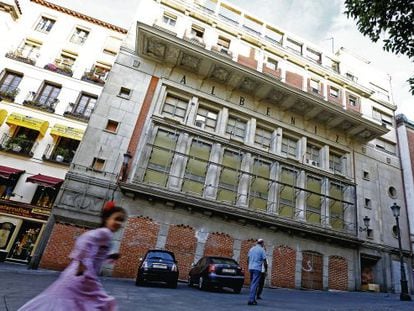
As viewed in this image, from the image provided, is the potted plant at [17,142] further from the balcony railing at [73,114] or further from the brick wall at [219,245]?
the brick wall at [219,245]

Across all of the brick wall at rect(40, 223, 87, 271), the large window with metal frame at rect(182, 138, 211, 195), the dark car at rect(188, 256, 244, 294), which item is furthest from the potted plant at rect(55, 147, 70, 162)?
the dark car at rect(188, 256, 244, 294)

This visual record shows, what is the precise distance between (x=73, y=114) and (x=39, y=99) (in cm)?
269

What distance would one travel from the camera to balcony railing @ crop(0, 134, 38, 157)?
17000 millimetres

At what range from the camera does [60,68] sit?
20.3 m

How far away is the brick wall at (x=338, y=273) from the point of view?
16.8 m

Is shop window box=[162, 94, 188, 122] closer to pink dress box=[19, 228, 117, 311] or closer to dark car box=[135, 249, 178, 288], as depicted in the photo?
dark car box=[135, 249, 178, 288]

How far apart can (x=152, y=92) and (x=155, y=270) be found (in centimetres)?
1131

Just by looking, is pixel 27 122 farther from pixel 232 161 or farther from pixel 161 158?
pixel 232 161

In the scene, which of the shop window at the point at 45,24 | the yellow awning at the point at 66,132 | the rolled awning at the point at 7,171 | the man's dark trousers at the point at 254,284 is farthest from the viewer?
the shop window at the point at 45,24

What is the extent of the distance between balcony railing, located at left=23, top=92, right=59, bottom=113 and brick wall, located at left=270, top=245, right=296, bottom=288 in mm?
17572

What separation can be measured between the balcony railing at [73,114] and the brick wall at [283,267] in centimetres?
1544

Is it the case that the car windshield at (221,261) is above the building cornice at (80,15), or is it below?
below

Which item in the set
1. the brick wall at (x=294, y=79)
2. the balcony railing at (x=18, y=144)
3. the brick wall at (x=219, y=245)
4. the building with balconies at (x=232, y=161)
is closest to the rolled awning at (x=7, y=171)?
the balcony railing at (x=18, y=144)

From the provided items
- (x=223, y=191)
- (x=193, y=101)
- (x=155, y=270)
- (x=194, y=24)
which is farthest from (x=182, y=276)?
(x=194, y=24)
